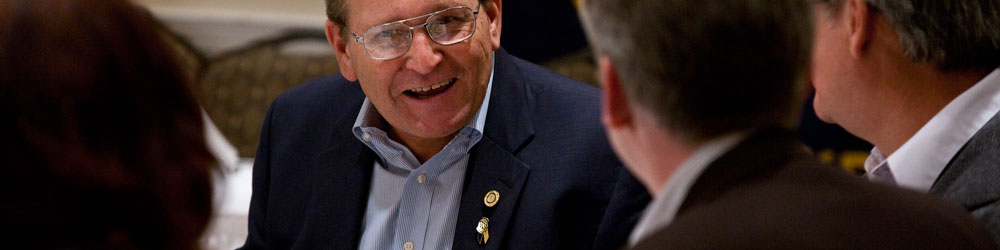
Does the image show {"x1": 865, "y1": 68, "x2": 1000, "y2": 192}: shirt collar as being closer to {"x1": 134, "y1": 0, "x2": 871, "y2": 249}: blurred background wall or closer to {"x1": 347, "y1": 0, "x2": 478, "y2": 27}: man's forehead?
{"x1": 347, "y1": 0, "x2": 478, "y2": 27}: man's forehead

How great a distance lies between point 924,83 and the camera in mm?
1403

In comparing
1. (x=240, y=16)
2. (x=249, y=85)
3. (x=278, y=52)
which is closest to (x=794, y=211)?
(x=249, y=85)

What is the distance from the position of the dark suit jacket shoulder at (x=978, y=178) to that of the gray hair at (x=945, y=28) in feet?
0.35

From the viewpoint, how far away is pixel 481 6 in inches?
63.7

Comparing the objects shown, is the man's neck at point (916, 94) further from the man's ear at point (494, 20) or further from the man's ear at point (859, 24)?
the man's ear at point (494, 20)

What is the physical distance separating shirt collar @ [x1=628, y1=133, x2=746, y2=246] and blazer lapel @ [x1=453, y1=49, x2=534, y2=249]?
25.4 inches

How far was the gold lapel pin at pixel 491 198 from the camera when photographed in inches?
62.6

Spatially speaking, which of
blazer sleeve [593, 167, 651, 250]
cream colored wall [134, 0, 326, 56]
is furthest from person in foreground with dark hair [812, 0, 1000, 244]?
cream colored wall [134, 0, 326, 56]

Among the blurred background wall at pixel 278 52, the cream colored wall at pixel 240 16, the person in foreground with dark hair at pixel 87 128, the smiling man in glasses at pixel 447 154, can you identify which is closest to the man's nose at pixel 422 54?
the smiling man in glasses at pixel 447 154

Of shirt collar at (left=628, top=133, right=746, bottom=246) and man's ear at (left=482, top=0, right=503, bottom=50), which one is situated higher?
shirt collar at (left=628, top=133, right=746, bottom=246)

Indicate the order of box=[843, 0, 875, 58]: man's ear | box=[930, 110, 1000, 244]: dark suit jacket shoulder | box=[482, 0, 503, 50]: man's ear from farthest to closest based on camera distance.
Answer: box=[482, 0, 503, 50]: man's ear < box=[843, 0, 875, 58]: man's ear < box=[930, 110, 1000, 244]: dark suit jacket shoulder

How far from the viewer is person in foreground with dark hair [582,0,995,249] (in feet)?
2.76

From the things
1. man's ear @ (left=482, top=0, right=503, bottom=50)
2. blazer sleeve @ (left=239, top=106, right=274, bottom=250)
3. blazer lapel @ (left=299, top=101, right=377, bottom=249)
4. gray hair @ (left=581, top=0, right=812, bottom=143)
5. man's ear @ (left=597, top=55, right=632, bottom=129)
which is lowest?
blazer sleeve @ (left=239, top=106, right=274, bottom=250)

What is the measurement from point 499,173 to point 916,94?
2.21 ft
